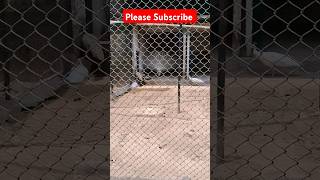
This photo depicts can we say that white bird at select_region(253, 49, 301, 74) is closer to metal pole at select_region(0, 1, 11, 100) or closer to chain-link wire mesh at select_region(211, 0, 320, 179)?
chain-link wire mesh at select_region(211, 0, 320, 179)

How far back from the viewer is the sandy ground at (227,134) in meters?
4.65

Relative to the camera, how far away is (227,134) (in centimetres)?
506

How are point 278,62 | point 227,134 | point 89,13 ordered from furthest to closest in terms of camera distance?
1. point 278,62
2. point 227,134
3. point 89,13

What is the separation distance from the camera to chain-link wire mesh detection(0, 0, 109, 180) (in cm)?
264

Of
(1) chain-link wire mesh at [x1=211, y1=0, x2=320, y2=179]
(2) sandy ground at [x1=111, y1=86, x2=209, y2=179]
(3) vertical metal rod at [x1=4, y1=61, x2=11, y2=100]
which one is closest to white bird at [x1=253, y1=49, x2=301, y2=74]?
(1) chain-link wire mesh at [x1=211, y1=0, x2=320, y2=179]

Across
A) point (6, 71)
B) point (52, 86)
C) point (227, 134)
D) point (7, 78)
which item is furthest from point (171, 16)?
point (6, 71)

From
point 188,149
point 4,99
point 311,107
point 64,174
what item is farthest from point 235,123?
point 4,99

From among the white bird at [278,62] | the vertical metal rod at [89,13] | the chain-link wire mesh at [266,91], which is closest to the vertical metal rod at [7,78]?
the vertical metal rod at [89,13]

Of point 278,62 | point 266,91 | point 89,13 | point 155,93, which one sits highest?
point 89,13

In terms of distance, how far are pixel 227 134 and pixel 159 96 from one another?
10.6 ft

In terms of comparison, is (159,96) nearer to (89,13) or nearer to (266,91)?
(266,91)

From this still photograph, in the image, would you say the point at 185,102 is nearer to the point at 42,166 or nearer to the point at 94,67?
the point at 42,166

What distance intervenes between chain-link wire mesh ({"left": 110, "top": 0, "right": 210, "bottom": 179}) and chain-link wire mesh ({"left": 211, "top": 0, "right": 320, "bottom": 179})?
414mm

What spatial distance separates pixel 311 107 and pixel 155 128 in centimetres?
205
